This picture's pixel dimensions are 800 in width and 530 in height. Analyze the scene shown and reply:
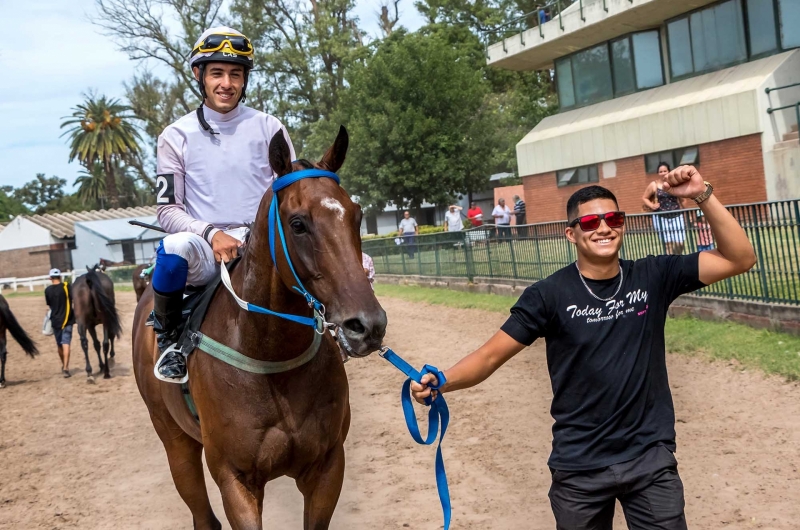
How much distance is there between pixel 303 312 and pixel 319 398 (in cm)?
45

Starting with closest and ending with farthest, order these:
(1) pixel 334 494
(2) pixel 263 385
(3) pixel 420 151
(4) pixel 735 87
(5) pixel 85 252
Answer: (2) pixel 263 385, (1) pixel 334 494, (4) pixel 735 87, (3) pixel 420 151, (5) pixel 85 252

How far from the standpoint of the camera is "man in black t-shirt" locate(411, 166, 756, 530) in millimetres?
3221

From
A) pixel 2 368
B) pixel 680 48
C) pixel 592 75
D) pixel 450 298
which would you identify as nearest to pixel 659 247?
pixel 450 298

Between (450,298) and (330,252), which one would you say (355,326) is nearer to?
(330,252)

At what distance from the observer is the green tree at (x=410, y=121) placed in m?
35.8

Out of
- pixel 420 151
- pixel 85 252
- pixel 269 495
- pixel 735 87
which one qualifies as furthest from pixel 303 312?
pixel 85 252

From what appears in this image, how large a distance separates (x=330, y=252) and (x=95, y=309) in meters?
12.4

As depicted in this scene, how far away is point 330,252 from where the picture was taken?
3.14 m

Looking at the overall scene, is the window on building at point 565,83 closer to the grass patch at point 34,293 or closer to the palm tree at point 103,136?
the grass patch at point 34,293

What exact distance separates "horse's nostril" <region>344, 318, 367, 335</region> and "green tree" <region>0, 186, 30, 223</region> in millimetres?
96853

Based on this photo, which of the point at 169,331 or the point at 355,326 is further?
the point at 169,331

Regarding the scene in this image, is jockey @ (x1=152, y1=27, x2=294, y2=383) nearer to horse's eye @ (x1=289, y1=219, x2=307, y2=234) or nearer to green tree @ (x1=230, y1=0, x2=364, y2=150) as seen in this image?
horse's eye @ (x1=289, y1=219, x2=307, y2=234)

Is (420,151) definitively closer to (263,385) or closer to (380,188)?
(380,188)

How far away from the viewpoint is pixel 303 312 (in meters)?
3.66
